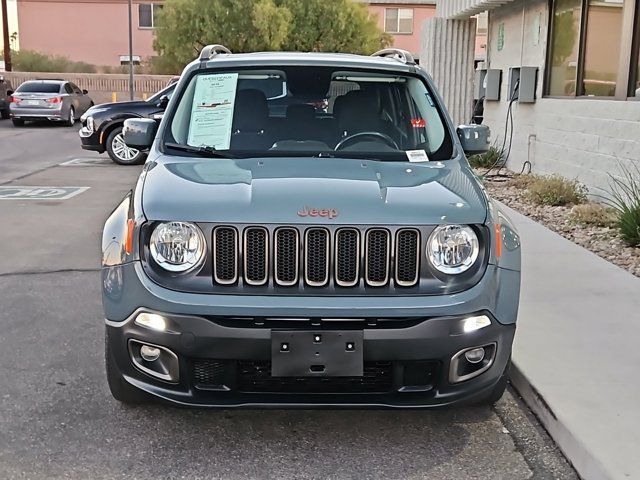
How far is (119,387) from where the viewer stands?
12.7ft

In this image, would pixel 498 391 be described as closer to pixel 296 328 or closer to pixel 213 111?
pixel 296 328

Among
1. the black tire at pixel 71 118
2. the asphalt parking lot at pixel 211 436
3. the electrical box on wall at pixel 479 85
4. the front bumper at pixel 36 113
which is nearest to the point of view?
the asphalt parking lot at pixel 211 436

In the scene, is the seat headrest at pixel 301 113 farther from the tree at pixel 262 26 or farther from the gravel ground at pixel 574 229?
the tree at pixel 262 26

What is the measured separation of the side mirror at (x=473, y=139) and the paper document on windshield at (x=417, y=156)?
50 centimetres

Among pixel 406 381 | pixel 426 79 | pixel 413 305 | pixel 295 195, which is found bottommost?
pixel 406 381

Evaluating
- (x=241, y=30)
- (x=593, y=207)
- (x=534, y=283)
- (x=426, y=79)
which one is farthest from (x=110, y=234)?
(x=241, y=30)

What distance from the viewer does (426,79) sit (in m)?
5.00

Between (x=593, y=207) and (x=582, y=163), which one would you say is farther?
(x=582, y=163)

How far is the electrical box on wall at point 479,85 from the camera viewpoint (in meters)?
15.5

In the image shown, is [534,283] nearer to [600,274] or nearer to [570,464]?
[600,274]

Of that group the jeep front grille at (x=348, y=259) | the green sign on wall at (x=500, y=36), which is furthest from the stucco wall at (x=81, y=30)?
the jeep front grille at (x=348, y=259)

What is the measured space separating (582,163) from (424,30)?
27.7ft

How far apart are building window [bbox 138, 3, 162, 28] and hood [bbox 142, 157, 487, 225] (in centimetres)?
4860

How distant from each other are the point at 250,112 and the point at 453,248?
1725 millimetres
